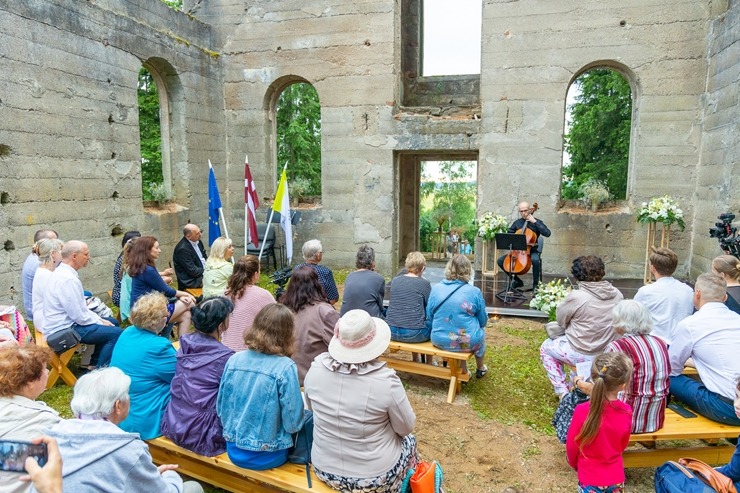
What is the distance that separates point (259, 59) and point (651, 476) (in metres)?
9.78

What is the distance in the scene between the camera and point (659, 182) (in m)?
8.89

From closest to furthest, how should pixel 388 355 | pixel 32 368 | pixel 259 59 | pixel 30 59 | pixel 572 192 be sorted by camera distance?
pixel 32 368 → pixel 388 355 → pixel 30 59 → pixel 259 59 → pixel 572 192

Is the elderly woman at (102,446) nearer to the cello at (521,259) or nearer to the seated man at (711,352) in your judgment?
the seated man at (711,352)

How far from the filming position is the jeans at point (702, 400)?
320cm

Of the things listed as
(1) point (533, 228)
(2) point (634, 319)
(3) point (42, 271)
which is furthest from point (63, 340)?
(1) point (533, 228)

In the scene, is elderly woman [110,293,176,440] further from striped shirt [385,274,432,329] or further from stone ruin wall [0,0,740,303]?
stone ruin wall [0,0,740,303]

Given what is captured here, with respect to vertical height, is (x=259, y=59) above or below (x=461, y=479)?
above

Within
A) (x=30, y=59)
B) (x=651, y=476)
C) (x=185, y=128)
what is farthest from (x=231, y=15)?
(x=651, y=476)

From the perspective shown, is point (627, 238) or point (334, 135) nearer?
point (627, 238)

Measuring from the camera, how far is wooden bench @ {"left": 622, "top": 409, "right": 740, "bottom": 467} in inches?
124

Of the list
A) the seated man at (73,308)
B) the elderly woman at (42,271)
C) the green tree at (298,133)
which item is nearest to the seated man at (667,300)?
the seated man at (73,308)

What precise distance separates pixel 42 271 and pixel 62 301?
36cm

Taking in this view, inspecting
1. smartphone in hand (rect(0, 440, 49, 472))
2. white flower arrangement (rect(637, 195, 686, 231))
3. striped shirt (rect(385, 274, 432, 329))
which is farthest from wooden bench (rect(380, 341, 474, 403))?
white flower arrangement (rect(637, 195, 686, 231))

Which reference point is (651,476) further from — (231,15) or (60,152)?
(231,15)
